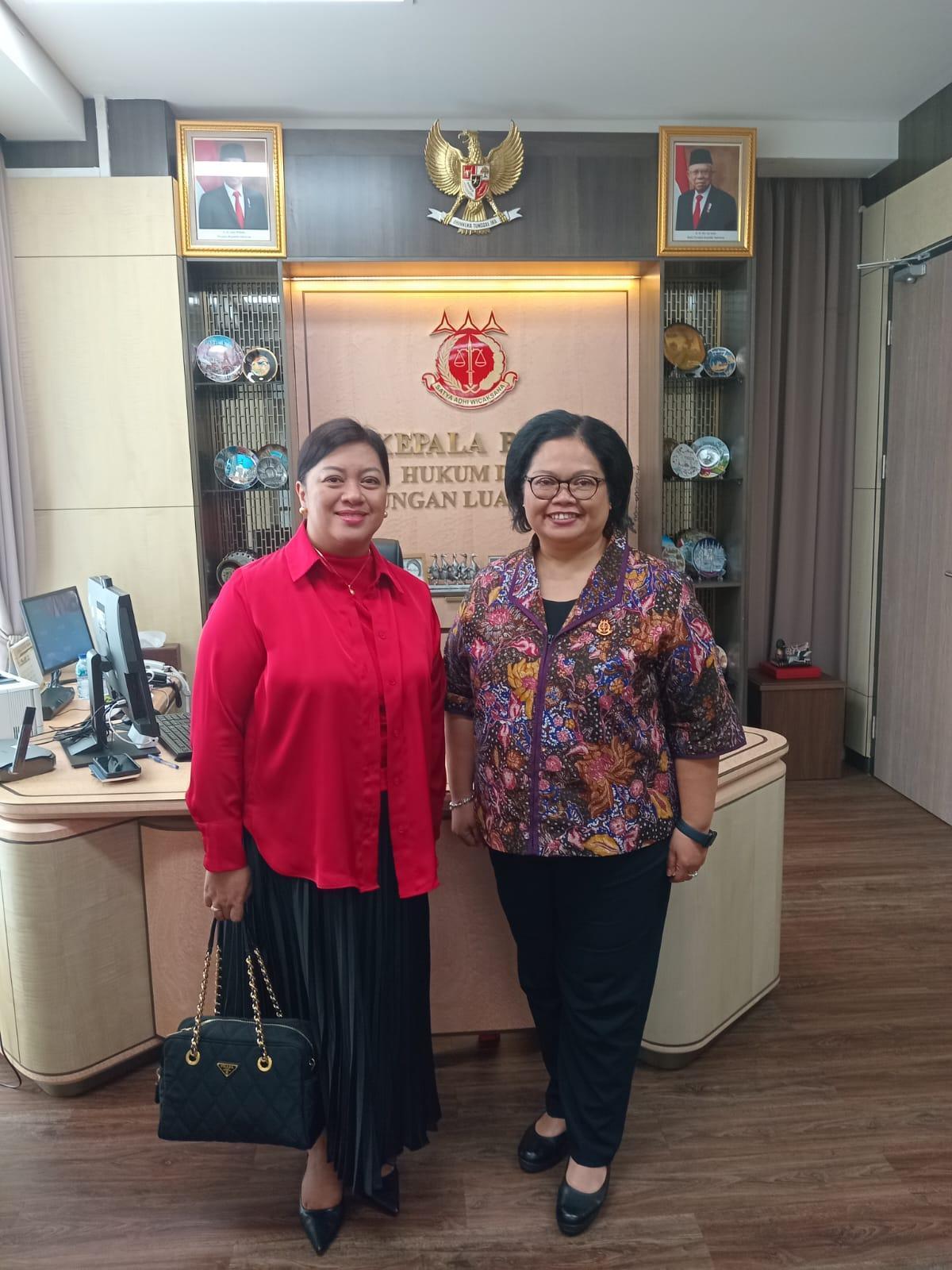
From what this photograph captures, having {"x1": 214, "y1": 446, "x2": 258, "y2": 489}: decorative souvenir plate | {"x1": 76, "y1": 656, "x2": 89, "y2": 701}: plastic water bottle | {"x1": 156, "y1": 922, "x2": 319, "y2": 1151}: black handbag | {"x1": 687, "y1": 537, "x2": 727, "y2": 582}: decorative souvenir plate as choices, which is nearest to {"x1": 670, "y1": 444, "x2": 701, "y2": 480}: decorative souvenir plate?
{"x1": 687, "y1": 537, "x2": 727, "y2": 582}: decorative souvenir plate

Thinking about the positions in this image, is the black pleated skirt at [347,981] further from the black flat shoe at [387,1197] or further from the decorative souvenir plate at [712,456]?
the decorative souvenir plate at [712,456]

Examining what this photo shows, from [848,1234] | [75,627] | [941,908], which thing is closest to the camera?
[848,1234]

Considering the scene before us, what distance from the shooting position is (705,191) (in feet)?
13.6

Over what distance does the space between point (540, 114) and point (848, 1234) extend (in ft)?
13.9

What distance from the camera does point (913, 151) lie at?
4.27 metres

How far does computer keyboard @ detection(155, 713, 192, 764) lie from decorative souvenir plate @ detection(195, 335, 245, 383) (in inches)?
75.8

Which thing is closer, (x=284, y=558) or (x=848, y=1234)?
(x=284, y=558)

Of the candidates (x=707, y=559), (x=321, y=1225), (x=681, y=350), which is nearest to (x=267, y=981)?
(x=321, y=1225)

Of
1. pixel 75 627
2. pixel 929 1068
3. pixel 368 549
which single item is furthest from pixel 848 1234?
pixel 75 627

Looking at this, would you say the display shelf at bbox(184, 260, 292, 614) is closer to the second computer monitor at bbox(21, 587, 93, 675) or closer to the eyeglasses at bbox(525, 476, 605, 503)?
the second computer monitor at bbox(21, 587, 93, 675)

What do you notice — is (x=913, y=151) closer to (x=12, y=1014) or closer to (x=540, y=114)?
(x=540, y=114)

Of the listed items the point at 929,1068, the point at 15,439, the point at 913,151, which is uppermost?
the point at 913,151

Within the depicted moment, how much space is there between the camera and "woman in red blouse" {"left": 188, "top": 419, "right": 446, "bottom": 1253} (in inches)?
64.0

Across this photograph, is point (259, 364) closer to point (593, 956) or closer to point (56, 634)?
point (56, 634)
